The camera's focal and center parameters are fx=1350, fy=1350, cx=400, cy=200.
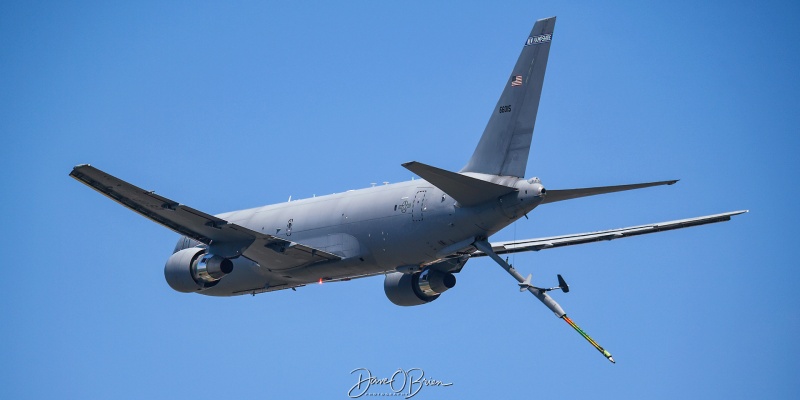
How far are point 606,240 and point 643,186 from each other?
1048 cm

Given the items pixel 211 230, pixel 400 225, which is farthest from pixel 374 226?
pixel 211 230

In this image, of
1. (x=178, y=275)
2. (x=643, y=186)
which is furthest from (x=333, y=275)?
(x=643, y=186)

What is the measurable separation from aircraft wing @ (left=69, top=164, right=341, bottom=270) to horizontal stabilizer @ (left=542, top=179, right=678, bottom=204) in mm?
9825

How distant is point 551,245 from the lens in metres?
53.2

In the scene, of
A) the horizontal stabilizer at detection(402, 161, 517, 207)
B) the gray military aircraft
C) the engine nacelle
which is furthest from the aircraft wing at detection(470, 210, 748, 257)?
the horizontal stabilizer at detection(402, 161, 517, 207)

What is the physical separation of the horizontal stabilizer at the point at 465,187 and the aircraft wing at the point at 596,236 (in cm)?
589

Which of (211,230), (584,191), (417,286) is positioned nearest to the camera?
(584,191)

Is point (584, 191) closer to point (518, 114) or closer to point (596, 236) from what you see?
point (518, 114)

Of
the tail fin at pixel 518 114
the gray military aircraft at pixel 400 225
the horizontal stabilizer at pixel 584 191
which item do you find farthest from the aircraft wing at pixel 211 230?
the horizontal stabilizer at pixel 584 191

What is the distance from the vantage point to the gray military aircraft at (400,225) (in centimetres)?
4550

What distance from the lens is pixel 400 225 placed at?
48.8 meters

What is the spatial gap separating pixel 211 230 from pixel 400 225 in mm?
7167

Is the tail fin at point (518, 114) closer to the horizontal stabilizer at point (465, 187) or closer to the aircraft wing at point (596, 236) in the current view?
the horizontal stabilizer at point (465, 187)

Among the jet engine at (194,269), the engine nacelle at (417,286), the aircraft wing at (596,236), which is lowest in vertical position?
the jet engine at (194,269)
